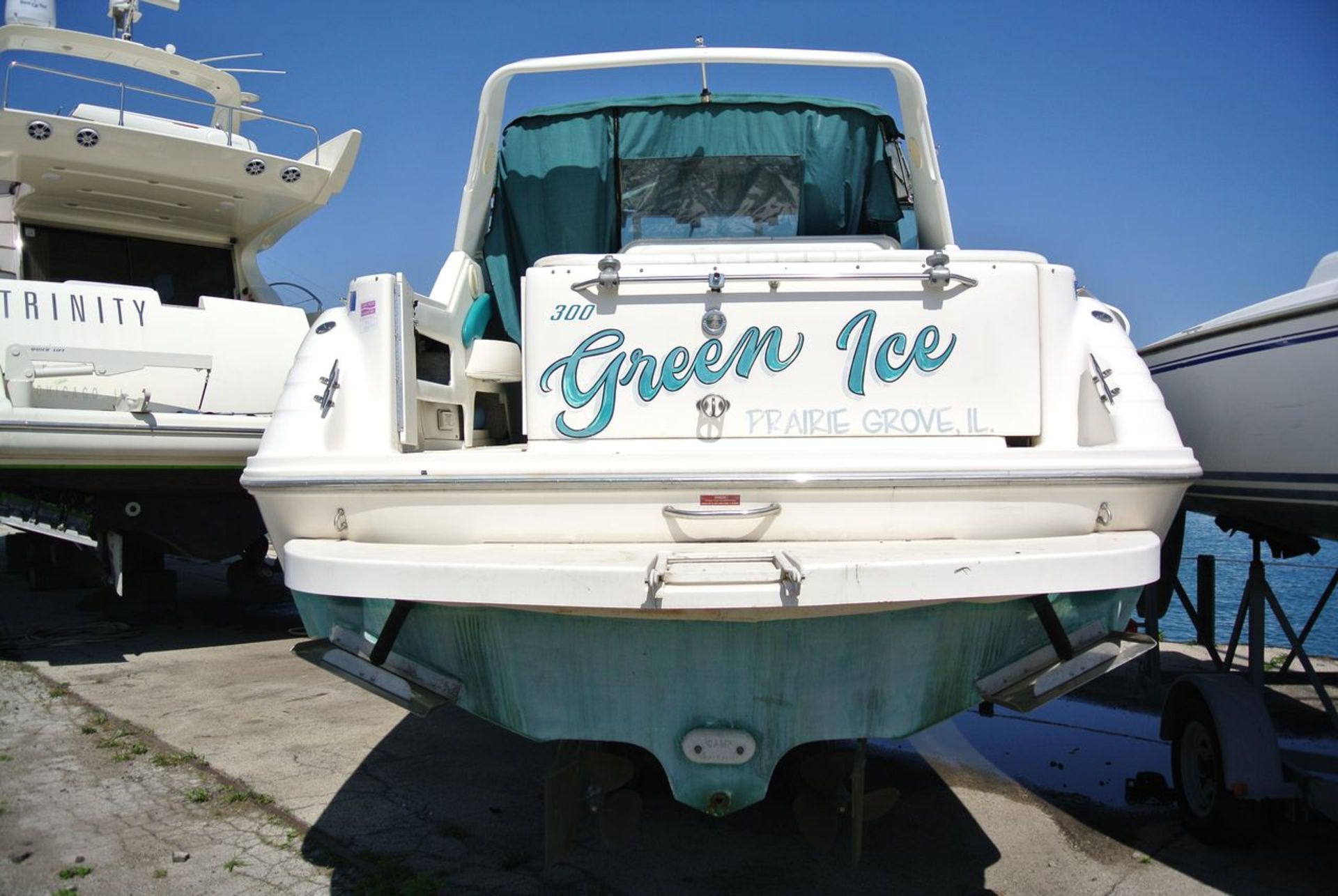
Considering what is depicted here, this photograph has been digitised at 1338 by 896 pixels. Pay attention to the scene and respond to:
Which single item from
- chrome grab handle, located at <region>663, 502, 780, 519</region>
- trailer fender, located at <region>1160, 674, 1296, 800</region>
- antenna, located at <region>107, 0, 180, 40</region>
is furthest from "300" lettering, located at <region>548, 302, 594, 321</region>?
antenna, located at <region>107, 0, 180, 40</region>

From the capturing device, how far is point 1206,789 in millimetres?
3740

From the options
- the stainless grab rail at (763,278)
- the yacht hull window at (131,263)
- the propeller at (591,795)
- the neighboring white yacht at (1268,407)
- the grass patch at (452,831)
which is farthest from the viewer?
the yacht hull window at (131,263)

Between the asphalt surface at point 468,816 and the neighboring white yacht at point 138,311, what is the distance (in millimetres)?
1355

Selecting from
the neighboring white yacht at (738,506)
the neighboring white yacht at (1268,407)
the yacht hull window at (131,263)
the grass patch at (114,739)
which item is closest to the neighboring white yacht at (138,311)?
the yacht hull window at (131,263)

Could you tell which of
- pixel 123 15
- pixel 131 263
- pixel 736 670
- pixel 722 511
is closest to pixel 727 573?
pixel 722 511

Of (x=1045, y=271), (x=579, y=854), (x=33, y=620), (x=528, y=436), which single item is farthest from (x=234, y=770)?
(x=33, y=620)

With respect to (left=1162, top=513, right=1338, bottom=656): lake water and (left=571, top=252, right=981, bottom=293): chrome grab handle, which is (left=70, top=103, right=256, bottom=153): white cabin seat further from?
(left=1162, top=513, right=1338, bottom=656): lake water

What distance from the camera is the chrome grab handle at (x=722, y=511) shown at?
2.53 meters

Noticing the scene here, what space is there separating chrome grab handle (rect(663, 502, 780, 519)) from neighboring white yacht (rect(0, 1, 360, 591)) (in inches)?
180

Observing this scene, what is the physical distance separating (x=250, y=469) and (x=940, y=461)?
1.89 meters

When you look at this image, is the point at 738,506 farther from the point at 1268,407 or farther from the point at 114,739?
the point at 114,739

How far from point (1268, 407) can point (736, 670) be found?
8.88ft

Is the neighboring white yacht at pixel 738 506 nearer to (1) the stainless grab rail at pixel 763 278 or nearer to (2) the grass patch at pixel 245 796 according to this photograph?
(1) the stainless grab rail at pixel 763 278

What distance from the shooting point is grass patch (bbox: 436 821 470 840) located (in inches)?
140
